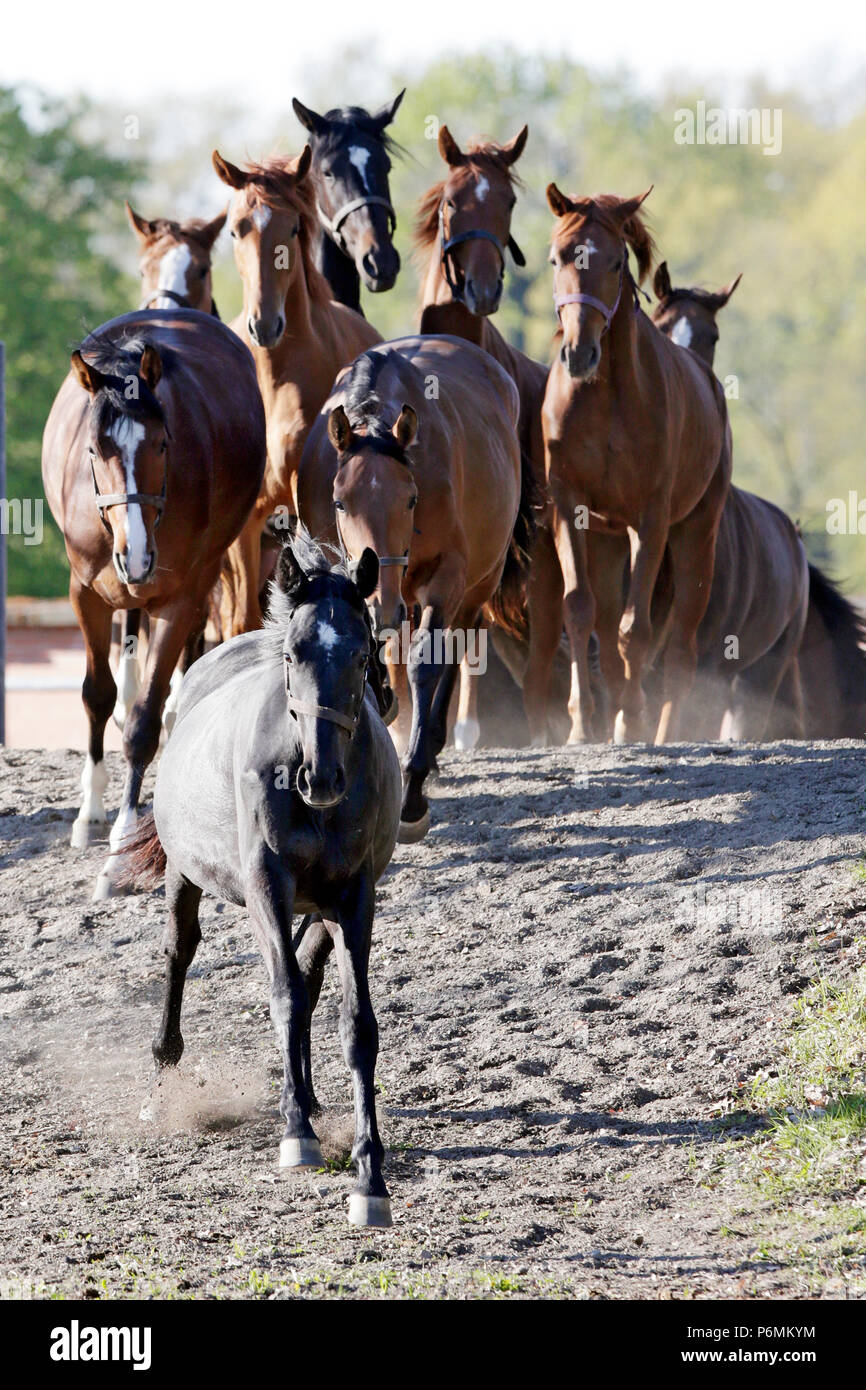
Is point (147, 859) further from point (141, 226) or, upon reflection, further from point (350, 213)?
point (141, 226)

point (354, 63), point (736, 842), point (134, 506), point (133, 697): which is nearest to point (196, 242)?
point (133, 697)

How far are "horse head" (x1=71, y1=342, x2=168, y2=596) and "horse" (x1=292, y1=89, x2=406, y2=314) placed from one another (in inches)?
89.7

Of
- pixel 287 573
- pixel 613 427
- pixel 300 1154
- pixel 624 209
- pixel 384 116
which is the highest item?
pixel 384 116

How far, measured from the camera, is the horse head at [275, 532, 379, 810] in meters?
3.96

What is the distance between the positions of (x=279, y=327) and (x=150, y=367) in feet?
3.31

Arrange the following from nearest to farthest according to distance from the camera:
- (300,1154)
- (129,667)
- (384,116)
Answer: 1. (300,1154)
2. (129,667)
3. (384,116)

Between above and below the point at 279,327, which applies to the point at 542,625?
below

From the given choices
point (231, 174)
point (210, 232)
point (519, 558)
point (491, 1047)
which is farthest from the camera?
point (519, 558)

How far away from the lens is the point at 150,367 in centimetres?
672

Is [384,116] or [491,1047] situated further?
[384,116]

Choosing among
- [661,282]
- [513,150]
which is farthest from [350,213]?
[661,282]

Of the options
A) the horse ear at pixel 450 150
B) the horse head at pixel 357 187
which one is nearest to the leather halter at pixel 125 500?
the horse head at pixel 357 187

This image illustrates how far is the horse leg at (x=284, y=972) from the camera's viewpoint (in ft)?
13.5
